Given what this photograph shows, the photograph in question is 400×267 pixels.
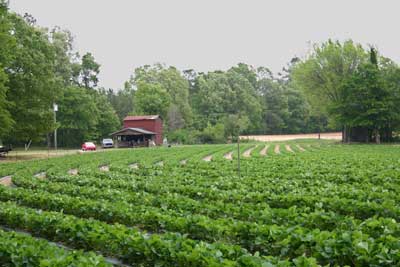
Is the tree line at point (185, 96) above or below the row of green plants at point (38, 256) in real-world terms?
above

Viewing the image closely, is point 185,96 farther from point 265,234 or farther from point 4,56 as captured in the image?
point 265,234

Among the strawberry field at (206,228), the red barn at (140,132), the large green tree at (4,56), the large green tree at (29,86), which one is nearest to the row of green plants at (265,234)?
the strawberry field at (206,228)

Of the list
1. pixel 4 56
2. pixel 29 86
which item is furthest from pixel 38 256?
pixel 29 86

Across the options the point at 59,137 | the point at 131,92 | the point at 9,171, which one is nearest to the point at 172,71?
the point at 131,92

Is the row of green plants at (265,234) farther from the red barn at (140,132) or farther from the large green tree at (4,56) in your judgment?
the red barn at (140,132)

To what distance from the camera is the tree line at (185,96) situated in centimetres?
3216

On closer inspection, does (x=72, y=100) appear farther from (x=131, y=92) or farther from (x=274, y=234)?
Answer: (x=274, y=234)

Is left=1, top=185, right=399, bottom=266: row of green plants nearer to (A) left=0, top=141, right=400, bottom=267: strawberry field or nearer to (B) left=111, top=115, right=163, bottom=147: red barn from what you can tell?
(A) left=0, top=141, right=400, bottom=267: strawberry field

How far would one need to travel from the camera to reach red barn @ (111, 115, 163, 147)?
55106 mm

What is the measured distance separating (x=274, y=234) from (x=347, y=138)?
49305 mm

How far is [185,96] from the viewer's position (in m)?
80.9

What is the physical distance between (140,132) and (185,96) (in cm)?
2792

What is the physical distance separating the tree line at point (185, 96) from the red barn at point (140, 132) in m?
4.90

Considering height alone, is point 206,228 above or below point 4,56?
below
